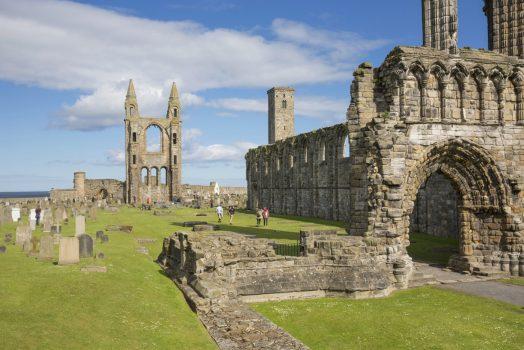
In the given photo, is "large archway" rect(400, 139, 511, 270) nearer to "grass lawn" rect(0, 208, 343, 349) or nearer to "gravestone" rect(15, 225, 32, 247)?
"grass lawn" rect(0, 208, 343, 349)

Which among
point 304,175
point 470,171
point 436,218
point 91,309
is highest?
point 304,175

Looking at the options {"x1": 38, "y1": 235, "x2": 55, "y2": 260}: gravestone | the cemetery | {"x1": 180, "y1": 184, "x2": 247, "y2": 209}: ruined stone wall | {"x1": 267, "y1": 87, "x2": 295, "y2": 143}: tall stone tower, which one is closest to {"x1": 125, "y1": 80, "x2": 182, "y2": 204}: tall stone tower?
{"x1": 180, "y1": 184, "x2": 247, "y2": 209}: ruined stone wall

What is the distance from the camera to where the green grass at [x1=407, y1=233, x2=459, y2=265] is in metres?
20.4

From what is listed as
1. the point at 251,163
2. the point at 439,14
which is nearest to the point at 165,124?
the point at 251,163

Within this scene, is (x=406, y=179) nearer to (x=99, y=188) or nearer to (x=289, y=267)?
(x=289, y=267)

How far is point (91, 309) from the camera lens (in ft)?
30.9

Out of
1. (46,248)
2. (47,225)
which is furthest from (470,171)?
(47,225)

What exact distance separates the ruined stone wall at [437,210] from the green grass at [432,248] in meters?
0.72

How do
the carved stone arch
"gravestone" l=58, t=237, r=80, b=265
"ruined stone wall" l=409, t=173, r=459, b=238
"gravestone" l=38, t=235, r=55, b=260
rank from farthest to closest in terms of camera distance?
"ruined stone wall" l=409, t=173, r=459, b=238
the carved stone arch
"gravestone" l=38, t=235, r=55, b=260
"gravestone" l=58, t=237, r=80, b=265

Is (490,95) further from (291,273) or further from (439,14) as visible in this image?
(291,273)

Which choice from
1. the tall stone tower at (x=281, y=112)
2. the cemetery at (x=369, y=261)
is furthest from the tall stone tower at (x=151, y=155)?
the cemetery at (x=369, y=261)

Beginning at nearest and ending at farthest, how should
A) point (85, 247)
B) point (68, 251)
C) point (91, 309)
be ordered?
point (91, 309)
point (68, 251)
point (85, 247)

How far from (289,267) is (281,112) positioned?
6175 centimetres

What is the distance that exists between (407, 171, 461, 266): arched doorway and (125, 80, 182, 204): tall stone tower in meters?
41.7
